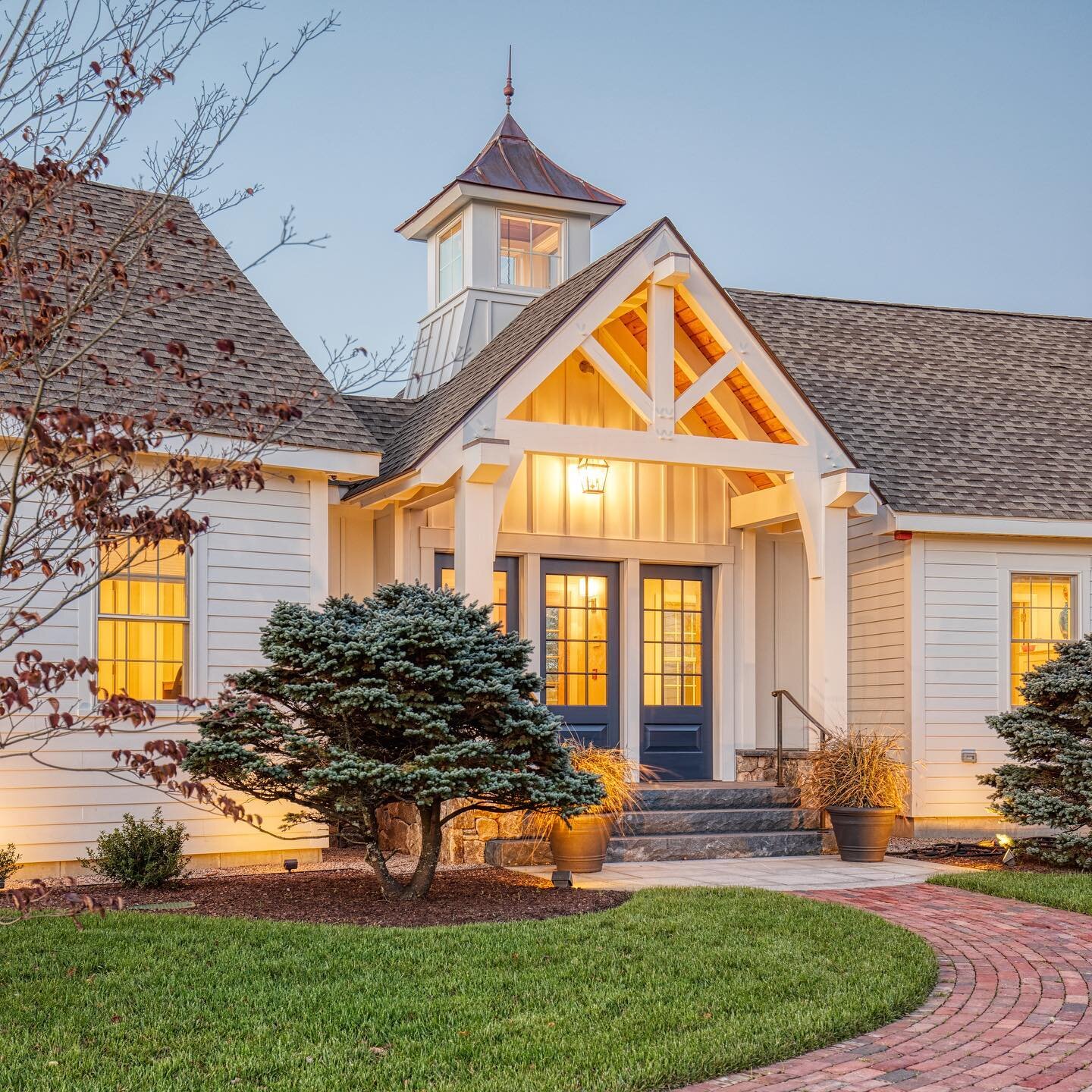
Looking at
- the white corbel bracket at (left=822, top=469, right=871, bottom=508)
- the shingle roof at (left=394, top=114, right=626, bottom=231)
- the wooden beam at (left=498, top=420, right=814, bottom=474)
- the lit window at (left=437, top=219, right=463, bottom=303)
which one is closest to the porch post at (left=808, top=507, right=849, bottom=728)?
the white corbel bracket at (left=822, top=469, right=871, bottom=508)

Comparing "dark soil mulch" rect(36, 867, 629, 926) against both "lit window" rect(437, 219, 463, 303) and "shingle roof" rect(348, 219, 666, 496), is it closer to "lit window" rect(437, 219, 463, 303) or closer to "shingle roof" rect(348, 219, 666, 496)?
Result: "shingle roof" rect(348, 219, 666, 496)

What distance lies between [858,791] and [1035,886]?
2126 millimetres

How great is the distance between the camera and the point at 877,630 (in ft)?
49.1

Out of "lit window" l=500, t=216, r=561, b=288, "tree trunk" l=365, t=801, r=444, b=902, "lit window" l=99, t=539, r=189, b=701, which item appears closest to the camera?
"tree trunk" l=365, t=801, r=444, b=902

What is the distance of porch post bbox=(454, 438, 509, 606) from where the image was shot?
11.7m


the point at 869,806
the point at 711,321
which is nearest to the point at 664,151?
the point at 711,321

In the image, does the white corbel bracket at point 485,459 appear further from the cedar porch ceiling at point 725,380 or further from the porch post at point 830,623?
the porch post at point 830,623

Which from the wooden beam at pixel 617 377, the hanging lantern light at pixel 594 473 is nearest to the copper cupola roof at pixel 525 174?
the hanging lantern light at pixel 594 473

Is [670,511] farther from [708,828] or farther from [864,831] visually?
[864,831]

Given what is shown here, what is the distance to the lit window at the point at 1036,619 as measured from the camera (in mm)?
14703

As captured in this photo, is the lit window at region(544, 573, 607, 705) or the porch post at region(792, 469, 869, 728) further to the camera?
the lit window at region(544, 573, 607, 705)

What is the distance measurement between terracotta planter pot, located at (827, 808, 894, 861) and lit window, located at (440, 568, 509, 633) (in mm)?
3865

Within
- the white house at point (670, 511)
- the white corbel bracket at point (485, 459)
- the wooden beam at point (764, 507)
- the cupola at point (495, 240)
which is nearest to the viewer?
the white corbel bracket at point (485, 459)

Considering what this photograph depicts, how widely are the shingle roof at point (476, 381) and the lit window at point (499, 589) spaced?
1.35 metres
